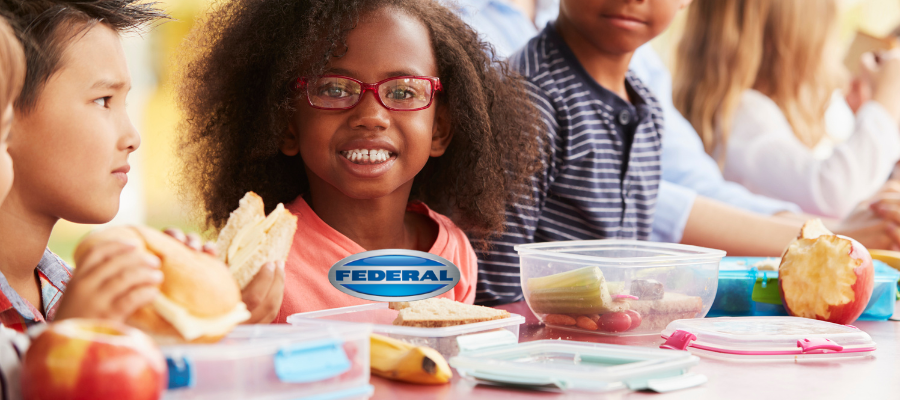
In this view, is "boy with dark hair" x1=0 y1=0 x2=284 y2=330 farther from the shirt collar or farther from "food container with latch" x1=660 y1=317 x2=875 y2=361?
"food container with latch" x1=660 y1=317 x2=875 y2=361

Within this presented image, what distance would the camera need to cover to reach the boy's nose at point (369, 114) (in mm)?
1062

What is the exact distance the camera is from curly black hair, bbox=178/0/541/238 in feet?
3.66

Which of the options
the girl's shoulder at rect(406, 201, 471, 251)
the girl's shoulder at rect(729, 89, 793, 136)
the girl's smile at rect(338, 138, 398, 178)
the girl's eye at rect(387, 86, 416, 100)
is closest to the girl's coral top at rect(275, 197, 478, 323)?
the girl's shoulder at rect(406, 201, 471, 251)

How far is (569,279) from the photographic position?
98 centimetres

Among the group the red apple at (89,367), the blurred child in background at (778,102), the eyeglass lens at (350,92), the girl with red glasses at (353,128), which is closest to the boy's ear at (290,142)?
the girl with red glasses at (353,128)

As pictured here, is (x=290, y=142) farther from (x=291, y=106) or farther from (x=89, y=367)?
(x=89, y=367)

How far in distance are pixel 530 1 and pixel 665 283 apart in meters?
1.92

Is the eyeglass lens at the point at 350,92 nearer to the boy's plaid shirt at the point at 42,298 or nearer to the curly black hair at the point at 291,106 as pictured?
the curly black hair at the point at 291,106

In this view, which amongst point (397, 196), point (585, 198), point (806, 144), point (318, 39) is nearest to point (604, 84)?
point (585, 198)

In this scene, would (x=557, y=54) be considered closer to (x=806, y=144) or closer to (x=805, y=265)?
(x=805, y=265)

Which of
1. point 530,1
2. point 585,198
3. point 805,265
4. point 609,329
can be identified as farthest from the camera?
point 530,1

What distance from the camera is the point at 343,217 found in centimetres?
121

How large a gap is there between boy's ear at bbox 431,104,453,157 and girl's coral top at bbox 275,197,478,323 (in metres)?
0.14

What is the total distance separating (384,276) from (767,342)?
0.48m
